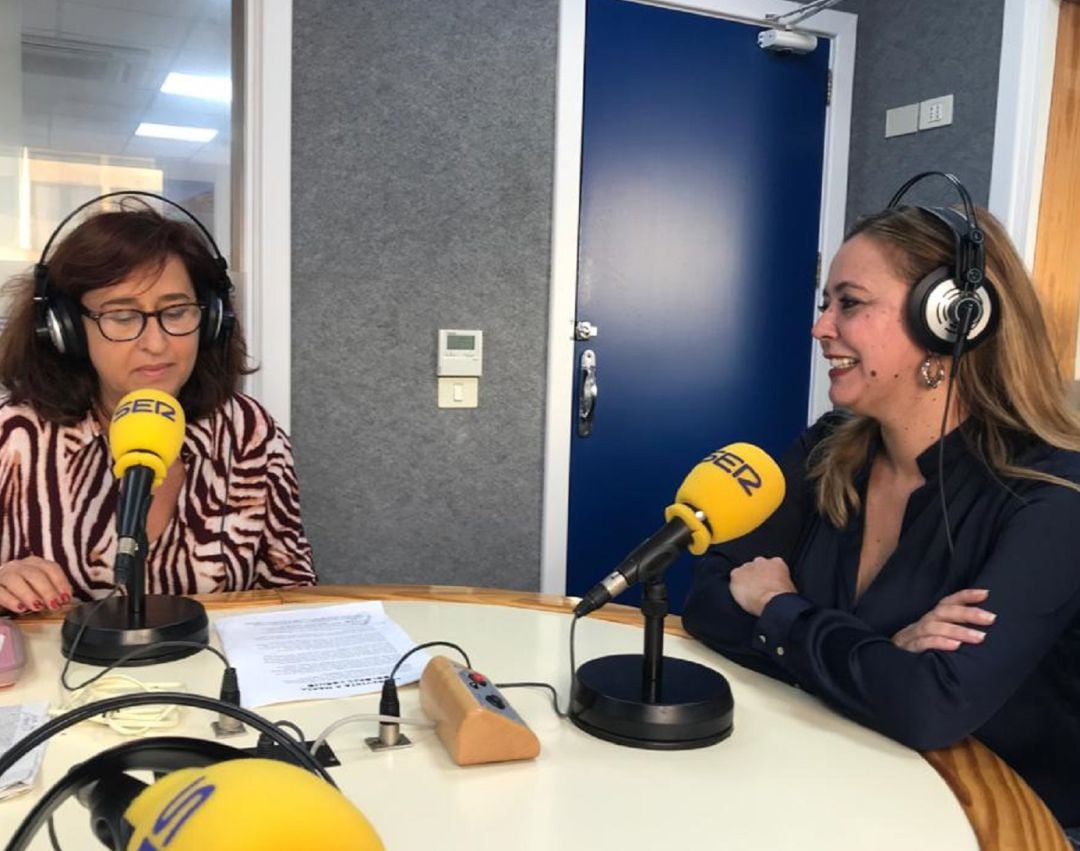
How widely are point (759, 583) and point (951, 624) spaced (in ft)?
0.79

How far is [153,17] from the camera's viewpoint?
229cm

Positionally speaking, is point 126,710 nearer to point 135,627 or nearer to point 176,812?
point 135,627

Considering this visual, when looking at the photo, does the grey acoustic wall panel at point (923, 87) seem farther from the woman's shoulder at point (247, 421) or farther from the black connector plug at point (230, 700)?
the black connector plug at point (230, 700)

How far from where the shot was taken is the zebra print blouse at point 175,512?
1483 millimetres

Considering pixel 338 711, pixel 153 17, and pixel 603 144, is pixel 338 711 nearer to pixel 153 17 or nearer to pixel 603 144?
pixel 153 17

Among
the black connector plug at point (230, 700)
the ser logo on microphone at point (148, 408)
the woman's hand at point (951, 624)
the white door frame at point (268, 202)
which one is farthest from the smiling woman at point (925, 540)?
the white door frame at point (268, 202)

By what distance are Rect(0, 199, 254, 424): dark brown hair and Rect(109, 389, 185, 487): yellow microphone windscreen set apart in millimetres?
526

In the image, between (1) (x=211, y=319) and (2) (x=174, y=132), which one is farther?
(2) (x=174, y=132)

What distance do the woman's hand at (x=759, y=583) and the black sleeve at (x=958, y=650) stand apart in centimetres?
5

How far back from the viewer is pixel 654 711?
917mm

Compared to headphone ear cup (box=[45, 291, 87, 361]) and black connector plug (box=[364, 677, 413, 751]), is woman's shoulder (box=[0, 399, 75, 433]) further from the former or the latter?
black connector plug (box=[364, 677, 413, 751])

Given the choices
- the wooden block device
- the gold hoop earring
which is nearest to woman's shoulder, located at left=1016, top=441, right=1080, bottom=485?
the gold hoop earring

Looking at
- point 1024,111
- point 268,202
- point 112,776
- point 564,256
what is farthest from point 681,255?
point 112,776

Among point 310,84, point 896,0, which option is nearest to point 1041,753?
point 310,84
